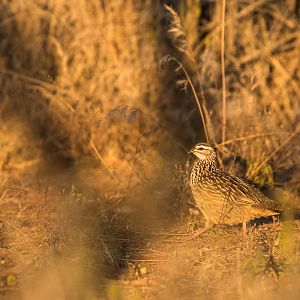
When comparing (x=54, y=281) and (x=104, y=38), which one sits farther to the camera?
(x=104, y=38)

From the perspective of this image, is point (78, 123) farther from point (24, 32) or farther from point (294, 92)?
point (294, 92)

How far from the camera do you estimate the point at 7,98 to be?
30.1 ft

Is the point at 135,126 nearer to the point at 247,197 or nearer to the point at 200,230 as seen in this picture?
the point at 200,230

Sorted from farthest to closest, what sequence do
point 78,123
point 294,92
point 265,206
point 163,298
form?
point 294,92
point 78,123
point 265,206
point 163,298

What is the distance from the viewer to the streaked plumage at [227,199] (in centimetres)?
697

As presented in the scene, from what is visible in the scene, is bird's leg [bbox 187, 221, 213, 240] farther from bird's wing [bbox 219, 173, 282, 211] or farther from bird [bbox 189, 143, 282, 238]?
bird's wing [bbox 219, 173, 282, 211]

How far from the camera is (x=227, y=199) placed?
6.96 m

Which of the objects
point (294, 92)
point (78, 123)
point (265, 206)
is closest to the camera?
point (265, 206)

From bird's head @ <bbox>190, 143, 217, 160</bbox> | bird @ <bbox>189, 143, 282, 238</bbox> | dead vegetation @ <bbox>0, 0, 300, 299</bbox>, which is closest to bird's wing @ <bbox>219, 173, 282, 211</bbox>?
bird @ <bbox>189, 143, 282, 238</bbox>

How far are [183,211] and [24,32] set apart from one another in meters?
3.53

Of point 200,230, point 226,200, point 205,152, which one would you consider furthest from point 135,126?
point 226,200

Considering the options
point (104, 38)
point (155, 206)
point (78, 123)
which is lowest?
point (155, 206)

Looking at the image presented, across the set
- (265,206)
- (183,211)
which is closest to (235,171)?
(183,211)

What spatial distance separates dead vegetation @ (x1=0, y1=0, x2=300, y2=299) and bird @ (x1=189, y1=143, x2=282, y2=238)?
0.22 m
